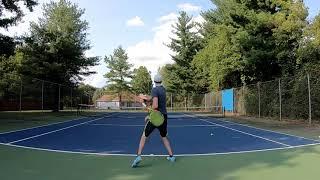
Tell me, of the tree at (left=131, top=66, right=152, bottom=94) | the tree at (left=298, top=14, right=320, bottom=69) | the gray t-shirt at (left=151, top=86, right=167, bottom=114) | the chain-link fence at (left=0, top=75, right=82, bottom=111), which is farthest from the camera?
the tree at (left=131, top=66, right=152, bottom=94)

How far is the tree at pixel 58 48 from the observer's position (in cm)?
4781

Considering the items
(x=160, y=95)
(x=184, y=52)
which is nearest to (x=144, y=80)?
→ (x=184, y=52)

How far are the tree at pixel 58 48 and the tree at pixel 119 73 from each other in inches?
1213

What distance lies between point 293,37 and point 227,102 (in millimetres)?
14867

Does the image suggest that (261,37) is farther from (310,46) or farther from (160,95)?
(160,95)

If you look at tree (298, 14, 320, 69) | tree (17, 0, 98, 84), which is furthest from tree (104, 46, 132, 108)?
tree (298, 14, 320, 69)

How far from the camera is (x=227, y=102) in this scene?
45625 mm

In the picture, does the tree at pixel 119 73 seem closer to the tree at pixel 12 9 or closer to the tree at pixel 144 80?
the tree at pixel 144 80

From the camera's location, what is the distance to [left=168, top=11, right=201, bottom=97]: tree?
71.6 meters

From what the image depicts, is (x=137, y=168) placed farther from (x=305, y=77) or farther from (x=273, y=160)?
(x=305, y=77)

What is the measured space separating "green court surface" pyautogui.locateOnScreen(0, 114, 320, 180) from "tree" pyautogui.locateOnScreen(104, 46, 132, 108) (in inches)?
2959

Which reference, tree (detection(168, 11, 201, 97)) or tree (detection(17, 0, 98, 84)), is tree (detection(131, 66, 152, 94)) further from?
tree (detection(17, 0, 98, 84))

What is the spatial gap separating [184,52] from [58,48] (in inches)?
1067

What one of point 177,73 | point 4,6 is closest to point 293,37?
point 4,6
